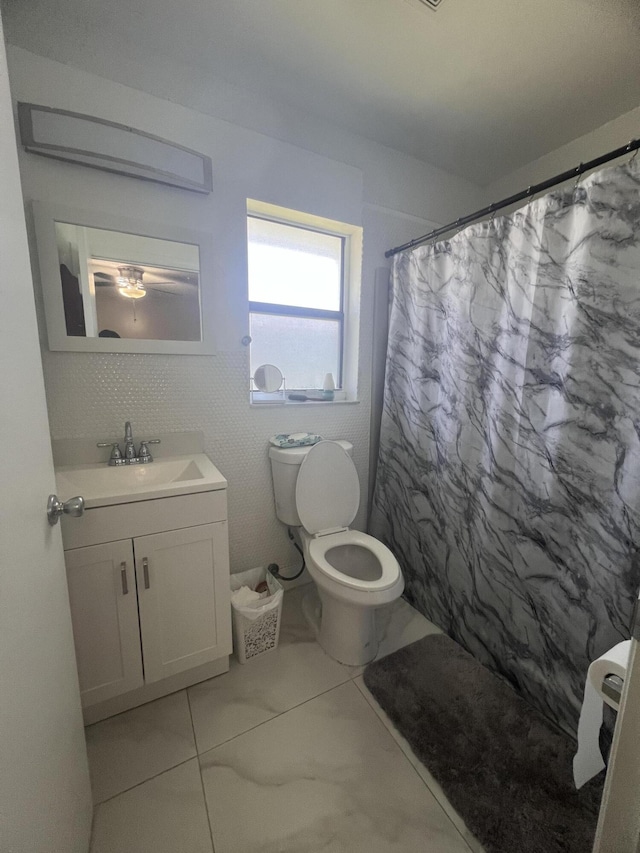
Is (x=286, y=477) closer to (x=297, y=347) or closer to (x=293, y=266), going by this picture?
(x=297, y=347)

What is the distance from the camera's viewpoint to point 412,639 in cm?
163

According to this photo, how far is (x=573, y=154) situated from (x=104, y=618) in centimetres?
293

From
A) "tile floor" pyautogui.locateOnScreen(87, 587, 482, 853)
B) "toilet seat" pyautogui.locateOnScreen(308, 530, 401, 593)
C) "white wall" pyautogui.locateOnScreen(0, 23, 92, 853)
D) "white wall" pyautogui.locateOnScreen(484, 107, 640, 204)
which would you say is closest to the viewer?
"white wall" pyautogui.locateOnScreen(0, 23, 92, 853)

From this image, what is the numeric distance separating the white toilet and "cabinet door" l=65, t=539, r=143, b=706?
70 cm

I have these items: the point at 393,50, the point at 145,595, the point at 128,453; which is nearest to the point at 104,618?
the point at 145,595

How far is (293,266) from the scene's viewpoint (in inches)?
73.2

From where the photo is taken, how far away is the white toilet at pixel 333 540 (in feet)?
4.73

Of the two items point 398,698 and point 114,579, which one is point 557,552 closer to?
point 398,698

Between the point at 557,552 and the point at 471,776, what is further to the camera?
the point at 557,552

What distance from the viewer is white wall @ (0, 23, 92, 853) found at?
1.73 ft

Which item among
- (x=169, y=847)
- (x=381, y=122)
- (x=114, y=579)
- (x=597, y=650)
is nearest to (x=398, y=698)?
(x=597, y=650)

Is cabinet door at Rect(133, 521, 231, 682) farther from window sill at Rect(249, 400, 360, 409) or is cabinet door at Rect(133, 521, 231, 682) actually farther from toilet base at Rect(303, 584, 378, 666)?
window sill at Rect(249, 400, 360, 409)

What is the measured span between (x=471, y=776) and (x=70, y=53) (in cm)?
280

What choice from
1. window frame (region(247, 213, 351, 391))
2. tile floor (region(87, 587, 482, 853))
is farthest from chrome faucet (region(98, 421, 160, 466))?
tile floor (region(87, 587, 482, 853))
